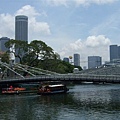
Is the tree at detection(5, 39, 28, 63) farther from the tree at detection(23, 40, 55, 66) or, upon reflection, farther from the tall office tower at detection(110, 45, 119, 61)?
the tall office tower at detection(110, 45, 119, 61)

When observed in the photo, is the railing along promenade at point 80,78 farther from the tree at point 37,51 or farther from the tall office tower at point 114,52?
the tall office tower at point 114,52

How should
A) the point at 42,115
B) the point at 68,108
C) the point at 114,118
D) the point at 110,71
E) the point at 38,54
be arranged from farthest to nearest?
1. the point at 38,54
2. the point at 110,71
3. the point at 68,108
4. the point at 42,115
5. the point at 114,118

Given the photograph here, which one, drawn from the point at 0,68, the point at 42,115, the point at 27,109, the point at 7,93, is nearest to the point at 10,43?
the point at 0,68

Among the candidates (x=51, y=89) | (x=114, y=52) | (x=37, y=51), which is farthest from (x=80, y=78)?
(x=114, y=52)

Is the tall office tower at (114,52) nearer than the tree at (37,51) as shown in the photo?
A: No

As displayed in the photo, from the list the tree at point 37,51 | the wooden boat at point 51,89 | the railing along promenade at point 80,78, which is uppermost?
the tree at point 37,51

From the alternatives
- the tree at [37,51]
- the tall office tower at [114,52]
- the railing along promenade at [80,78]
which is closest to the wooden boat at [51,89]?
the railing along promenade at [80,78]

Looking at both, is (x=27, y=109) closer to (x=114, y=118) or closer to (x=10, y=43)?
(x=114, y=118)

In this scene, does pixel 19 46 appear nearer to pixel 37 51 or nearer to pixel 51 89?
pixel 37 51

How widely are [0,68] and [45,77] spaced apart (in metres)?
33.6

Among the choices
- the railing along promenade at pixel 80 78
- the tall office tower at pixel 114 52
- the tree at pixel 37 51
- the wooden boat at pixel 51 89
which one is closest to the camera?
the railing along promenade at pixel 80 78

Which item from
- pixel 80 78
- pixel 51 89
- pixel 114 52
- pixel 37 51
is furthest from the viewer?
pixel 114 52

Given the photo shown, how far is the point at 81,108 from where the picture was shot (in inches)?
1684

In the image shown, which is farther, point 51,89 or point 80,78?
point 51,89
